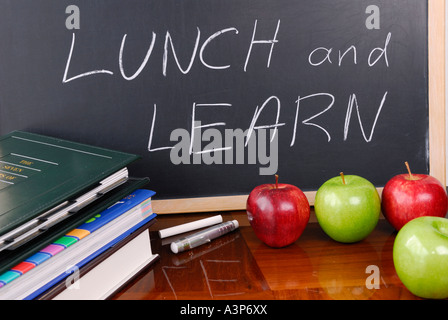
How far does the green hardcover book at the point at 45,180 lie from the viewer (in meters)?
0.63

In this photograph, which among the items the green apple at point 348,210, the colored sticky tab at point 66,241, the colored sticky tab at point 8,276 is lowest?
the green apple at point 348,210

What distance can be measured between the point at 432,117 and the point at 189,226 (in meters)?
0.63

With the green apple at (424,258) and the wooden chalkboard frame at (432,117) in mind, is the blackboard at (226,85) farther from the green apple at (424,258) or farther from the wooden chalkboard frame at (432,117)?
the green apple at (424,258)

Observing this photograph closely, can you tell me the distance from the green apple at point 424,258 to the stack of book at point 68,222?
0.44 m

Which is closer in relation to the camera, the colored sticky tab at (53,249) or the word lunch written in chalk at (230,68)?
the colored sticky tab at (53,249)

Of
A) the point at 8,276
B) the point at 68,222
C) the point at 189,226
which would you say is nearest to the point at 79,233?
the point at 68,222

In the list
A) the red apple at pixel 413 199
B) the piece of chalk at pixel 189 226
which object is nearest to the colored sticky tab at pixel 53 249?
the piece of chalk at pixel 189 226

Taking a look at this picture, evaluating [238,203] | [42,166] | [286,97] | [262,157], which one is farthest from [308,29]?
[42,166]

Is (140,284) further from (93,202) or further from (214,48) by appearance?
(214,48)

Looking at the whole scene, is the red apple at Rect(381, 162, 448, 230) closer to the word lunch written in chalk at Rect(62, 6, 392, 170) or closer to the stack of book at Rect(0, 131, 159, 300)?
the word lunch written in chalk at Rect(62, 6, 392, 170)

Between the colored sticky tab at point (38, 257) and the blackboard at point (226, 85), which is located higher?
the blackboard at point (226, 85)

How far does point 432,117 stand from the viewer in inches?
41.4

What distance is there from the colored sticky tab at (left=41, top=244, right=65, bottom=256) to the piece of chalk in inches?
11.8
